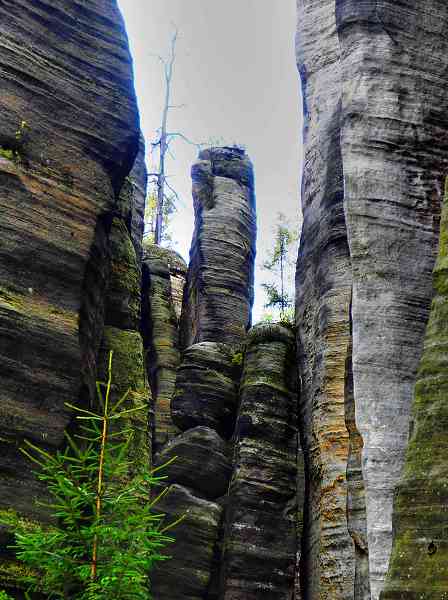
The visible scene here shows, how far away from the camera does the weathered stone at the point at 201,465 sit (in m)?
12.6

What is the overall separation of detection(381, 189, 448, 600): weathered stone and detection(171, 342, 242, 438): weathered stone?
8580 mm

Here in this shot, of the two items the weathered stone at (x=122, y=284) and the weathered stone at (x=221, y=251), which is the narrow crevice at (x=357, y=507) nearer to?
the weathered stone at (x=122, y=284)

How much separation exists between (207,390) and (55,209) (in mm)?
5158

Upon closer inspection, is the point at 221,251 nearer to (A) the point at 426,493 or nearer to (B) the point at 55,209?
(B) the point at 55,209

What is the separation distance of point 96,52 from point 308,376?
5.52m

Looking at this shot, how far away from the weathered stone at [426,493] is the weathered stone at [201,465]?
7.83 metres

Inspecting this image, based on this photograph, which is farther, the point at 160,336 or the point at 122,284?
the point at 160,336

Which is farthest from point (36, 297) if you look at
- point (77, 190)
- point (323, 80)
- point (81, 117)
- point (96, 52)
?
point (323, 80)

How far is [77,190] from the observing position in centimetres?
1004

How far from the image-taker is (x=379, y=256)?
295 inches

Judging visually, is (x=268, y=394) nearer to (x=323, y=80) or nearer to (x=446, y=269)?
(x=323, y=80)

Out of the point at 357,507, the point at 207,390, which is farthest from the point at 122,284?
the point at 357,507

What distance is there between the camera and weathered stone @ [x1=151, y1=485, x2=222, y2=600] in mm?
11612

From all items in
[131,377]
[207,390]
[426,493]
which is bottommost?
[426,493]
